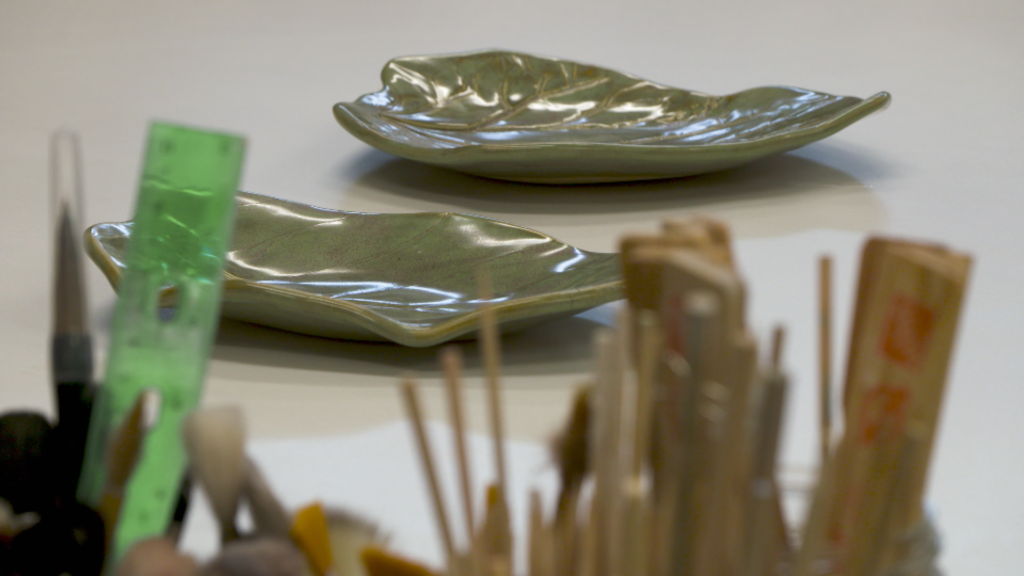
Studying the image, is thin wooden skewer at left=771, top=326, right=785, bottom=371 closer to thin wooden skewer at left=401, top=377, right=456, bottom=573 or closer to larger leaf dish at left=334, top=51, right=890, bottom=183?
thin wooden skewer at left=401, top=377, right=456, bottom=573

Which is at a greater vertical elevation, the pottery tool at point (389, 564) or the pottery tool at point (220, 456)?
the pottery tool at point (220, 456)

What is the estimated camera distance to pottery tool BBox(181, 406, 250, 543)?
28 centimetres

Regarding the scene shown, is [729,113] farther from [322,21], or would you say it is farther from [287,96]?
[322,21]

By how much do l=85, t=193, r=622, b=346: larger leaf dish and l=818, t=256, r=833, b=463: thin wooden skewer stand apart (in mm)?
244

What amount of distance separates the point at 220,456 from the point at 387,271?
0.36m

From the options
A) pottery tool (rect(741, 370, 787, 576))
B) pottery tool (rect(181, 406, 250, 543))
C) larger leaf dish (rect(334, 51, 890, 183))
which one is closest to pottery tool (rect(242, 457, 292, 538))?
pottery tool (rect(181, 406, 250, 543))

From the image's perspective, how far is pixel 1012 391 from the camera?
1.79 feet

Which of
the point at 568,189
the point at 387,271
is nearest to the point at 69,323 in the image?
the point at 387,271

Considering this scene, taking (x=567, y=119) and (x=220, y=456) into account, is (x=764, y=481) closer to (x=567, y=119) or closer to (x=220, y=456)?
(x=220, y=456)

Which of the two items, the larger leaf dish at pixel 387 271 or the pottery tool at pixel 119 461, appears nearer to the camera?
the pottery tool at pixel 119 461

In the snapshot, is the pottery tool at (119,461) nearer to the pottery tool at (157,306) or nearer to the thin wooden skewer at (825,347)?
the pottery tool at (157,306)

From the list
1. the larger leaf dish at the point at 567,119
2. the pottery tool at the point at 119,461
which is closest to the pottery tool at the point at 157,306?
the pottery tool at the point at 119,461

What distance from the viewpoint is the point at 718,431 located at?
0.22 metres

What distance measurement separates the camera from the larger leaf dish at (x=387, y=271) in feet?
1.76
